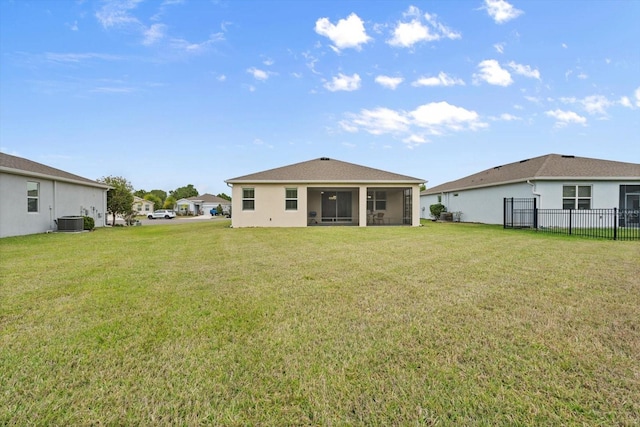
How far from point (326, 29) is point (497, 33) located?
8.22 metres

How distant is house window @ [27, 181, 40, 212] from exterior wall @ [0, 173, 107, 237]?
0.39 ft

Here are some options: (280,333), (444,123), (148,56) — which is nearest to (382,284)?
(280,333)

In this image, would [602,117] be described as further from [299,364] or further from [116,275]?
[116,275]

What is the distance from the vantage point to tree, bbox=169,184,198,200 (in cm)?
9044

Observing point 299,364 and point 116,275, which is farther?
point 116,275

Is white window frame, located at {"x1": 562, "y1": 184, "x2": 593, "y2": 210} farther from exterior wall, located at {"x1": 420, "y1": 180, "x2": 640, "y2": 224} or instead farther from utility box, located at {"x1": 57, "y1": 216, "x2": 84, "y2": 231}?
utility box, located at {"x1": 57, "y1": 216, "x2": 84, "y2": 231}

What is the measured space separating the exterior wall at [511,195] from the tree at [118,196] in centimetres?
2672

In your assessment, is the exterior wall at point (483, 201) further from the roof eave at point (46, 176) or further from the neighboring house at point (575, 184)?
the roof eave at point (46, 176)

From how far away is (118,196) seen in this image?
76.1ft

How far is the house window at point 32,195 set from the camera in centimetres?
1489

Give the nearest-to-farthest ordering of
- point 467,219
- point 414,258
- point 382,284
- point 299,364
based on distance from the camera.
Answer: point 299,364 < point 382,284 < point 414,258 < point 467,219

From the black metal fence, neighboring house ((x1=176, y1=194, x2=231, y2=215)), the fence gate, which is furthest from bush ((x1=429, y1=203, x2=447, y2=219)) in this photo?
neighboring house ((x1=176, y1=194, x2=231, y2=215))

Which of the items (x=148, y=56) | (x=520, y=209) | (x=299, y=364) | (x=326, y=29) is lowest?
(x=299, y=364)

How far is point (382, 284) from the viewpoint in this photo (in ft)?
17.6
